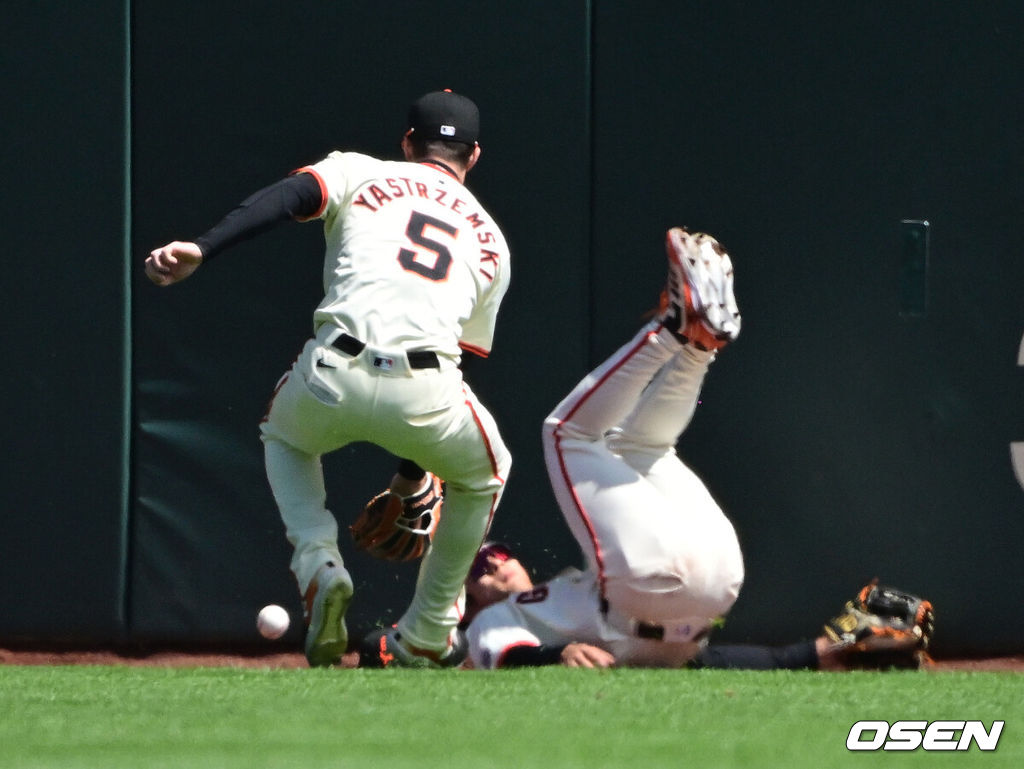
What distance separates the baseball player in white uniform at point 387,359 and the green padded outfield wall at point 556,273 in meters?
0.91

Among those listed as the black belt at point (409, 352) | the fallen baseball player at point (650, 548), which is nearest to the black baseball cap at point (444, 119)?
the fallen baseball player at point (650, 548)

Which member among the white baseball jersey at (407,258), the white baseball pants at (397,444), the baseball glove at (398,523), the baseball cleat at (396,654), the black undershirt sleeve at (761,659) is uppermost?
the white baseball jersey at (407,258)

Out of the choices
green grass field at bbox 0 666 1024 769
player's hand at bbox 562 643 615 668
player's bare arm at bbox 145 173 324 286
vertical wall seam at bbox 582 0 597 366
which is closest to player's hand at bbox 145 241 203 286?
player's bare arm at bbox 145 173 324 286

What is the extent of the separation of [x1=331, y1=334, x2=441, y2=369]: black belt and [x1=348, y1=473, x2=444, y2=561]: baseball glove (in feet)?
2.05

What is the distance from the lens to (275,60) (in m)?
5.53

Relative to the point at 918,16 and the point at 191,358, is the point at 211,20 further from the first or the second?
the point at 918,16

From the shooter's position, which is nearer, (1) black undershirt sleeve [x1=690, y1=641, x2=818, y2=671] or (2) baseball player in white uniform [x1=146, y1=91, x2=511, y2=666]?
(2) baseball player in white uniform [x1=146, y1=91, x2=511, y2=666]

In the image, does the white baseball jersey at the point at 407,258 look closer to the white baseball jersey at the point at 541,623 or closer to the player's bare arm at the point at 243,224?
the player's bare arm at the point at 243,224

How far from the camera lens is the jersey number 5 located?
4.42m

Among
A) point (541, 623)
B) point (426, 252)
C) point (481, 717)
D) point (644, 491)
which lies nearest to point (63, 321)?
point (426, 252)

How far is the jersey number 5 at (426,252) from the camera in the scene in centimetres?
442

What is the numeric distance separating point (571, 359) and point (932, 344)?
1.16 meters

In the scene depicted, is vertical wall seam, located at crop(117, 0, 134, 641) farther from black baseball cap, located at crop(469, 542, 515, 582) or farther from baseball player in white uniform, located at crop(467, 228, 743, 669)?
baseball player in white uniform, located at crop(467, 228, 743, 669)

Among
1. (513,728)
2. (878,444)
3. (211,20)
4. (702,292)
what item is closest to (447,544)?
(702,292)
